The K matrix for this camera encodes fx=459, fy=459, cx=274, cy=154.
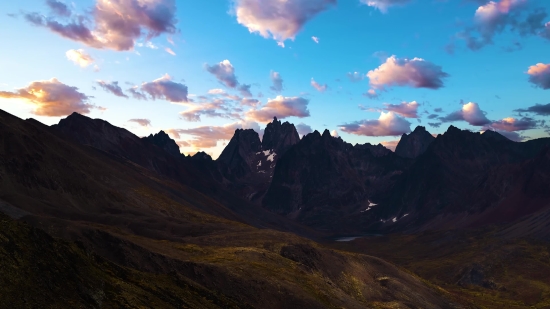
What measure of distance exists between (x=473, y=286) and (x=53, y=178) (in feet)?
571

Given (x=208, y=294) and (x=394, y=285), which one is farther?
(x=394, y=285)

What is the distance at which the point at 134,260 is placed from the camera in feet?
248

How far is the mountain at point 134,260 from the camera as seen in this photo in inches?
1655

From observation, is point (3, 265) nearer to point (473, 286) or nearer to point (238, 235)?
point (238, 235)

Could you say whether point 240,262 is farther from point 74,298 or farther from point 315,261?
point 74,298

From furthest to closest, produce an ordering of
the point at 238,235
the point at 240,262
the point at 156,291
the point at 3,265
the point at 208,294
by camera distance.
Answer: the point at 238,235 → the point at 240,262 → the point at 208,294 → the point at 156,291 → the point at 3,265

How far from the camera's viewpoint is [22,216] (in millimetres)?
107688

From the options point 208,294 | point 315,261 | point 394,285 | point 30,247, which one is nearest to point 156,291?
point 208,294

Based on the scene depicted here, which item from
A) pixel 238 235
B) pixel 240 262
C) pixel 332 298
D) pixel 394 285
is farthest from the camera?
pixel 238 235

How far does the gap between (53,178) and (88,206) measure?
16667 mm

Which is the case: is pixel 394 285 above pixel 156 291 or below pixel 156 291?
below

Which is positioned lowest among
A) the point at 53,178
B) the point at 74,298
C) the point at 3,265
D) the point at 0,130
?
the point at 74,298

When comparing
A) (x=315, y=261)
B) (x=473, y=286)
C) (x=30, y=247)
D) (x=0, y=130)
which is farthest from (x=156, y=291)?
(x=473, y=286)

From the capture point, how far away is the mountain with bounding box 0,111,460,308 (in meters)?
42.0
